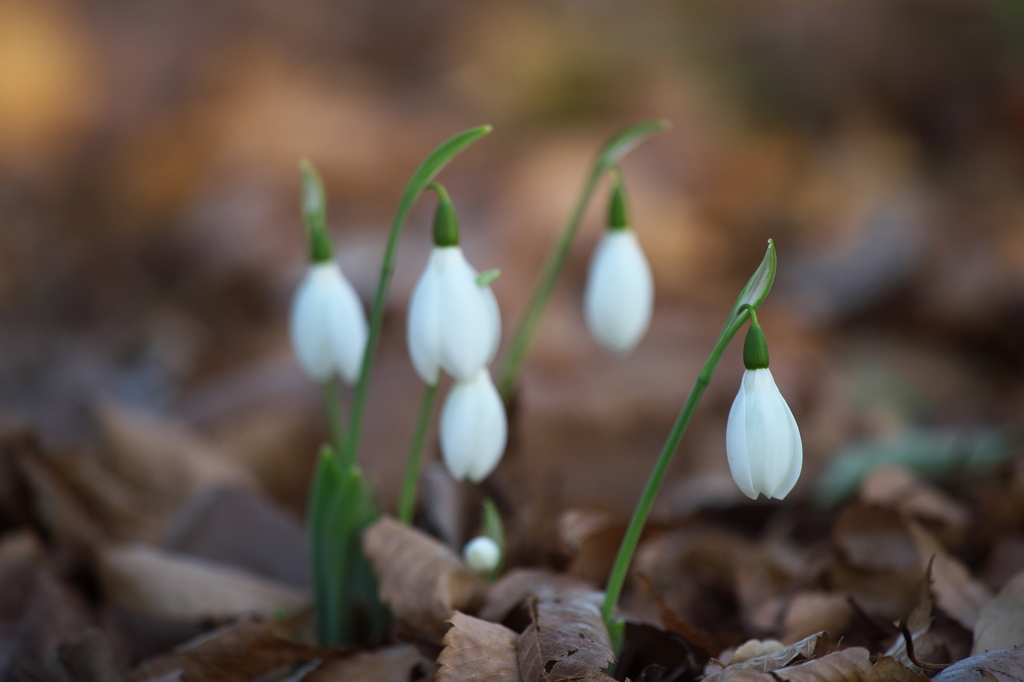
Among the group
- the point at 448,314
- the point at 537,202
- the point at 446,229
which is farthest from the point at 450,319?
the point at 537,202

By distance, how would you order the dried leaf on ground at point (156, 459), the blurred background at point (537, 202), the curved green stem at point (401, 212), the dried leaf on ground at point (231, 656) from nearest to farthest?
the curved green stem at point (401, 212)
the dried leaf on ground at point (231, 656)
the dried leaf on ground at point (156, 459)
the blurred background at point (537, 202)

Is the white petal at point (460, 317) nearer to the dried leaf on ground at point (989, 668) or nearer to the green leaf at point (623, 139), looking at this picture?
the green leaf at point (623, 139)

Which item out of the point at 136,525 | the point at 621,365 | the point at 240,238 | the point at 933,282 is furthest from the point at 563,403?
the point at 240,238

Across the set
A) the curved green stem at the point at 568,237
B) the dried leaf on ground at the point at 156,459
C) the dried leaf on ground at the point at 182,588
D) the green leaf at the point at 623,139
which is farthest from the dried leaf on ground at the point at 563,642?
the dried leaf on ground at the point at 156,459

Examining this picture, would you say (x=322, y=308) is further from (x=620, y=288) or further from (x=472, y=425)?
(x=620, y=288)

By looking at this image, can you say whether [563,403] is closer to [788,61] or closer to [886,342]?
[886,342]
